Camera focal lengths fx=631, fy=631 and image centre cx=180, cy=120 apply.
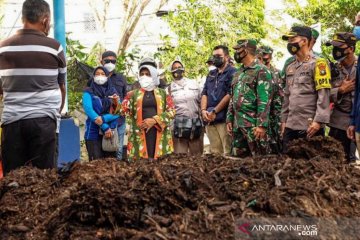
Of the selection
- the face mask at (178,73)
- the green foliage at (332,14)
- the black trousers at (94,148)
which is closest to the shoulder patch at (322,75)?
the face mask at (178,73)

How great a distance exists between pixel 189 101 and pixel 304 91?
310 cm

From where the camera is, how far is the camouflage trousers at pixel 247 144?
677 cm

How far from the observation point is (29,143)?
205 inches

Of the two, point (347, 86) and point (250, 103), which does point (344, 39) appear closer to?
point (347, 86)

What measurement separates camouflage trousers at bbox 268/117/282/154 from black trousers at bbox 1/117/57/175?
8.83ft

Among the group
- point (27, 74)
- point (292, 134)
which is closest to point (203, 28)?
point (292, 134)

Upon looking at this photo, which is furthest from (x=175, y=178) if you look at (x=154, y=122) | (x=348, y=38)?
(x=154, y=122)

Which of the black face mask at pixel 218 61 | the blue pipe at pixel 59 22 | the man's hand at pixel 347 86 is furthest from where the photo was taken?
the blue pipe at pixel 59 22

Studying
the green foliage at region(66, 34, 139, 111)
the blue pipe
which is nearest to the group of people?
the blue pipe

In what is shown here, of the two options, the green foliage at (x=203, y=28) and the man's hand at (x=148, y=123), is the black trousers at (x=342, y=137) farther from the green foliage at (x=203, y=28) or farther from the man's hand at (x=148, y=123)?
the green foliage at (x=203, y=28)

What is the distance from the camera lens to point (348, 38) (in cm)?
673

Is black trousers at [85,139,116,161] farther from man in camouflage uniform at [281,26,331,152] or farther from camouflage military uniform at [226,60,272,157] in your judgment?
man in camouflage uniform at [281,26,331,152]

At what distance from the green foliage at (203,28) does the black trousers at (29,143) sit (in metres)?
9.17

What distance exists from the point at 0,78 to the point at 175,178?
2271mm
